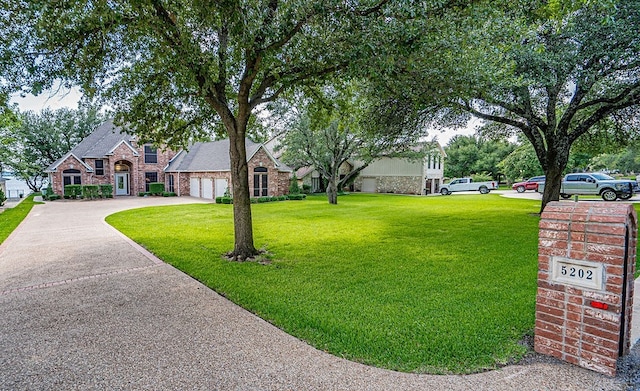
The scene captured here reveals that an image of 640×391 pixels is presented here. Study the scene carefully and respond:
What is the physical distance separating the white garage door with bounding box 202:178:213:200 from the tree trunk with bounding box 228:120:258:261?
17640 mm

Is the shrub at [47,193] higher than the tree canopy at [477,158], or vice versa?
the tree canopy at [477,158]

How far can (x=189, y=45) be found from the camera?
580cm

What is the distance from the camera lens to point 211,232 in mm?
10055

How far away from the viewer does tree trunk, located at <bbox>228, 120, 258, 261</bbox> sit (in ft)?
23.0

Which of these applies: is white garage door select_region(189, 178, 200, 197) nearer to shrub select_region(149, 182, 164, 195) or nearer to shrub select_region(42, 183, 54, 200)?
shrub select_region(149, 182, 164, 195)

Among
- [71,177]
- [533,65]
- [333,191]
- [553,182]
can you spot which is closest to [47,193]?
[71,177]

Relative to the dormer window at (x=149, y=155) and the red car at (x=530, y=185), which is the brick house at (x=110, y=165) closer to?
the dormer window at (x=149, y=155)

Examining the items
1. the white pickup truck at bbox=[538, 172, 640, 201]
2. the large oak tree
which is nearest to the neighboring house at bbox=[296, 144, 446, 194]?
the white pickup truck at bbox=[538, 172, 640, 201]

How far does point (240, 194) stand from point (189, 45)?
2.95 m

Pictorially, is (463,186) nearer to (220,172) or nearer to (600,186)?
(600,186)

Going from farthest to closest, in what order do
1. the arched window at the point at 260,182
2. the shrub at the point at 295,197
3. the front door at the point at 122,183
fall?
the front door at the point at 122,183 < the shrub at the point at 295,197 < the arched window at the point at 260,182

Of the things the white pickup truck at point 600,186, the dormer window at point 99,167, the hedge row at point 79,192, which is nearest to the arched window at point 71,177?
the hedge row at point 79,192

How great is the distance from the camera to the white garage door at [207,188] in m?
23.8

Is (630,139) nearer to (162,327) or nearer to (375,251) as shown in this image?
(375,251)
